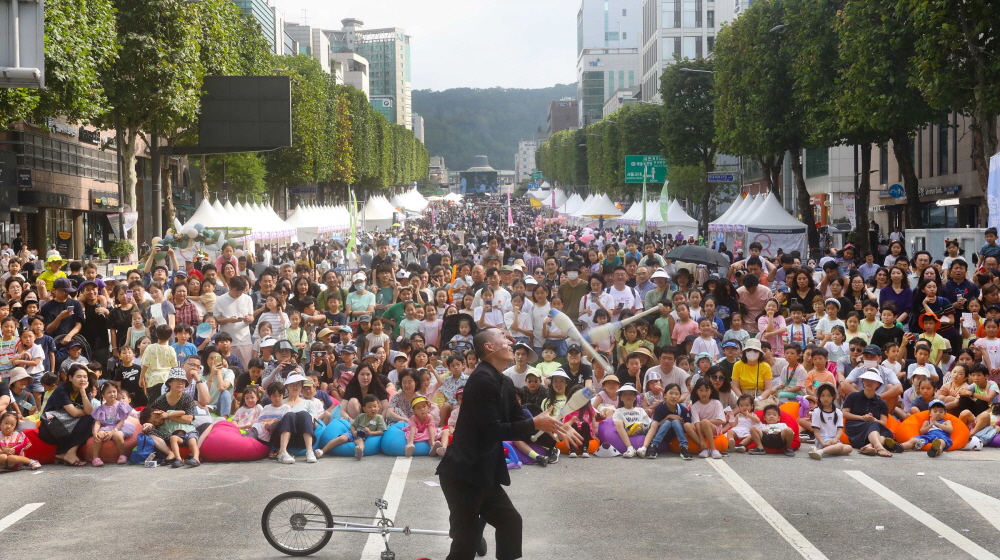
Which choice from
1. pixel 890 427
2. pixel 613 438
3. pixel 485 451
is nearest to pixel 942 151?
pixel 890 427

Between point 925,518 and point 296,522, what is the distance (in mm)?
4945

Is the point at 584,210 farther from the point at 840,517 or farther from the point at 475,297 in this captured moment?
the point at 840,517

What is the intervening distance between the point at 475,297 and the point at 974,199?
1117 inches

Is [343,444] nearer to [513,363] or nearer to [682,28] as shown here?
[513,363]

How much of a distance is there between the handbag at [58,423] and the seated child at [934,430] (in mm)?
8952

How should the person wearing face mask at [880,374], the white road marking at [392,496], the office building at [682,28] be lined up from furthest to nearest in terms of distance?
the office building at [682,28] < the person wearing face mask at [880,374] < the white road marking at [392,496]

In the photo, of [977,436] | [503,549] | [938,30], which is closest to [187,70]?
[938,30]

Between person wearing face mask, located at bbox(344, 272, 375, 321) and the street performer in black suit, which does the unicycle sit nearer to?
the street performer in black suit

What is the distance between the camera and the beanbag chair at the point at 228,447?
1220cm

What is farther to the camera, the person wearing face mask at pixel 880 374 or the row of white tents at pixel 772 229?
the row of white tents at pixel 772 229

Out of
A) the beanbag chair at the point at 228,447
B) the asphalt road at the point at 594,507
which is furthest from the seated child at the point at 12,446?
the beanbag chair at the point at 228,447

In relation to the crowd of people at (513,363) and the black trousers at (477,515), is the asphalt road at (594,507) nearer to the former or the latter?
the crowd of people at (513,363)

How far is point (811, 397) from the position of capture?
1320cm

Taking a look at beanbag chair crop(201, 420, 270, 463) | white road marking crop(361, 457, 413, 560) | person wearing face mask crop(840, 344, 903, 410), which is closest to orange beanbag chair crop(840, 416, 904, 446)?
person wearing face mask crop(840, 344, 903, 410)
